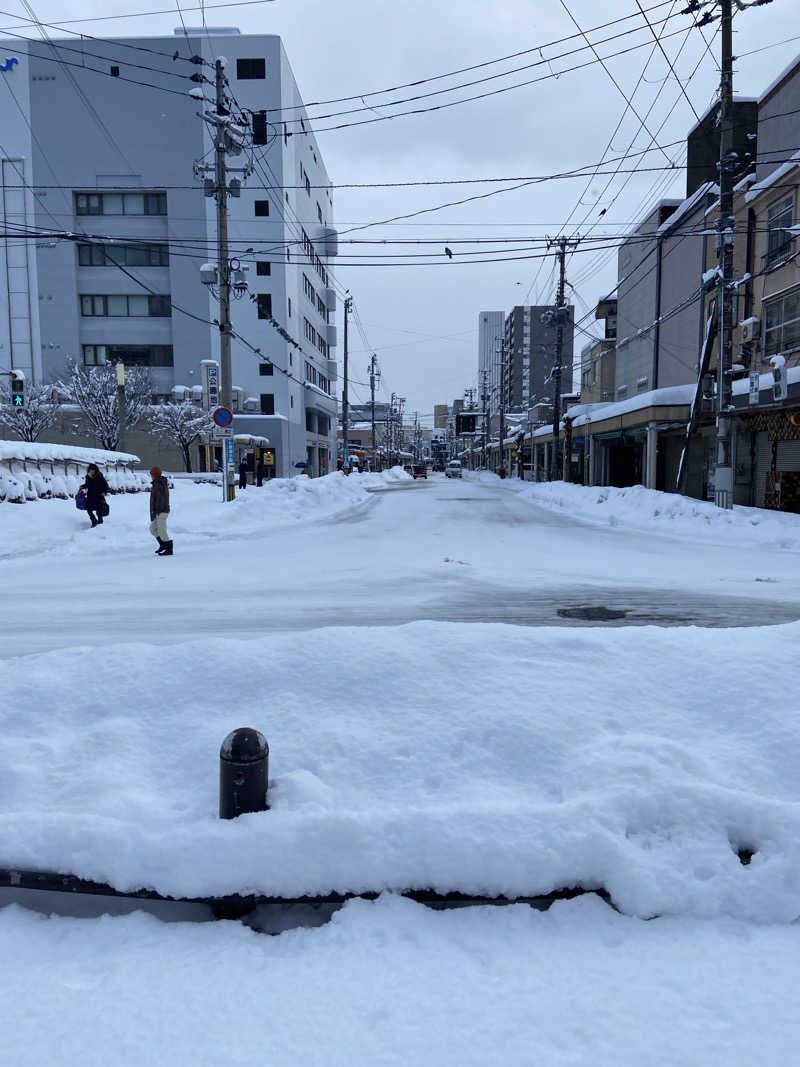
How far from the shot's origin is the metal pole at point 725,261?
623 inches

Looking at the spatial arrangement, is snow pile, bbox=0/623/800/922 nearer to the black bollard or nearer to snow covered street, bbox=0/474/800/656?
the black bollard

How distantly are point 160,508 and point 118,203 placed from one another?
4907 cm

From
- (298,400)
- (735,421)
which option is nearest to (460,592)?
(735,421)

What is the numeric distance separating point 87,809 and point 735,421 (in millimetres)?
23767

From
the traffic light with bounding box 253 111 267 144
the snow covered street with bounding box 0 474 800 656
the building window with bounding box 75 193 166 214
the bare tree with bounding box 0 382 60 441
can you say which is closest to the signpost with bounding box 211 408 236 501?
the snow covered street with bounding box 0 474 800 656

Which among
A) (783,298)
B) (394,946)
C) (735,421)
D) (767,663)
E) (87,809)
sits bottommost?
→ (394,946)

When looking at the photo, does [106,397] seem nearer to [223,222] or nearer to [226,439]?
[223,222]

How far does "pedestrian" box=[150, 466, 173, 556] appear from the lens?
39.9ft

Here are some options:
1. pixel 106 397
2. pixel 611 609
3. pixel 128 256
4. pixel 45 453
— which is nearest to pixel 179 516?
pixel 45 453

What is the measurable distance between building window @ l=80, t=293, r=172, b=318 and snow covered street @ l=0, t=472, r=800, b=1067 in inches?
2081

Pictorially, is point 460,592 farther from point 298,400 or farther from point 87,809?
point 298,400

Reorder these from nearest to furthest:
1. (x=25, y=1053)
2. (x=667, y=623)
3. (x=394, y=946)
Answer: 1. (x=25, y=1053)
2. (x=394, y=946)
3. (x=667, y=623)

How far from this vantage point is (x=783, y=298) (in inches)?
796

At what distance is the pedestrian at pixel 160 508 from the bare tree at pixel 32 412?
104 feet
